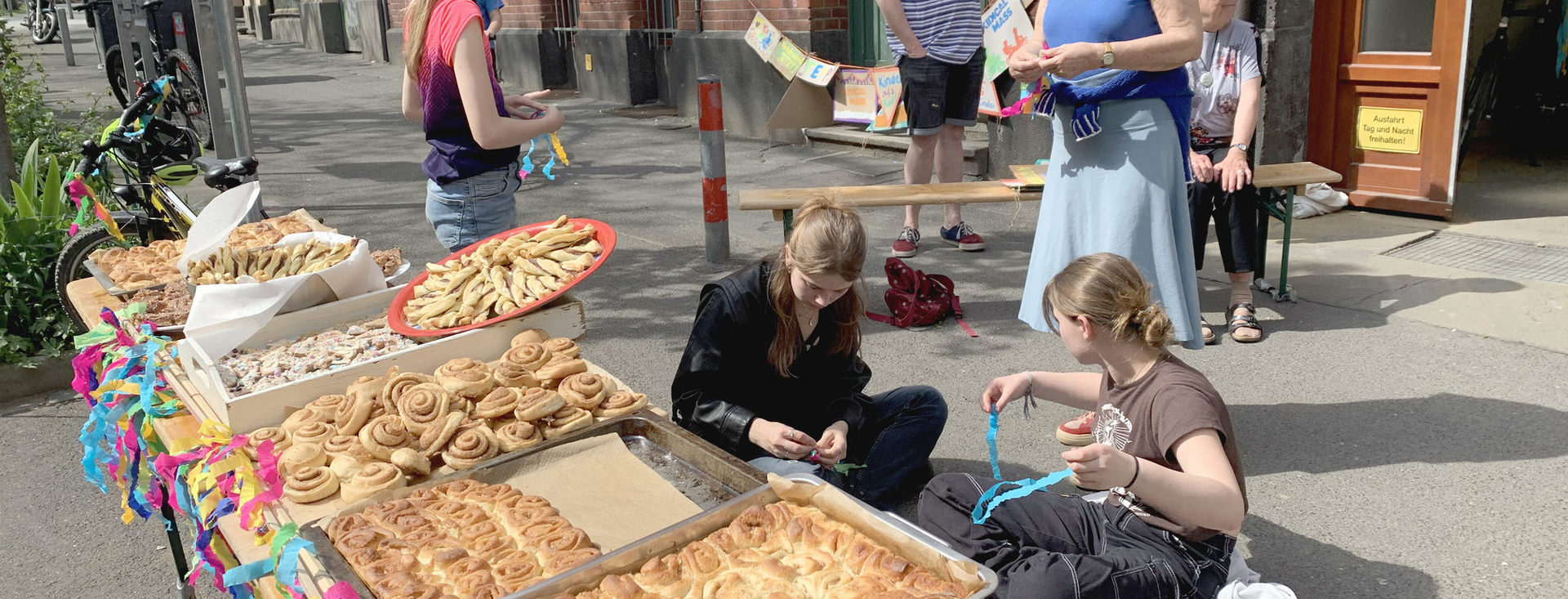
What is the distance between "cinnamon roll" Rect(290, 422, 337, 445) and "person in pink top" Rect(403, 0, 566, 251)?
1169mm

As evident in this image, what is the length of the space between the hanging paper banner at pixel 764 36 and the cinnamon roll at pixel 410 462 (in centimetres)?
846

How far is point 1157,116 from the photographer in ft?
12.3

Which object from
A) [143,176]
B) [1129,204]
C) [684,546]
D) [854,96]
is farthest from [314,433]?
[854,96]

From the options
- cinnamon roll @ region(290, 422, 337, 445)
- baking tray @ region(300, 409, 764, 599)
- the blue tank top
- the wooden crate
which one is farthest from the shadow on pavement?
cinnamon roll @ region(290, 422, 337, 445)

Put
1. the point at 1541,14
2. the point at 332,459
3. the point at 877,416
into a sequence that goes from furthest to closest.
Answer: the point at 1541,14 < the point at 877,416 < the point at 332,459

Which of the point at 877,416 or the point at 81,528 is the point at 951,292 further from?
the point at 81,528

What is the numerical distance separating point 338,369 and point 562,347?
55 centimetres

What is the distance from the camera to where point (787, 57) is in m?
10.4

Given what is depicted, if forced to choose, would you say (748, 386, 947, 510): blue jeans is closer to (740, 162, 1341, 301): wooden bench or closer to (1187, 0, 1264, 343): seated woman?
(740, 162, 1341, 301): wooden bench

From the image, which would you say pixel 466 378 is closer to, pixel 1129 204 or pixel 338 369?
pixel 338 369

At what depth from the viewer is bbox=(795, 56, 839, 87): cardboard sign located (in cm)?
1011

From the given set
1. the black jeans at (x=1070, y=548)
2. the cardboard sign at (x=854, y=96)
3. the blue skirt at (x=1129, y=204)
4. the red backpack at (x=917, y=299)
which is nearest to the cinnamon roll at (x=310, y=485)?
the black jeans at (x=1070, y=548)

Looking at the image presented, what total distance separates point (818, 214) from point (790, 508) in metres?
0.79

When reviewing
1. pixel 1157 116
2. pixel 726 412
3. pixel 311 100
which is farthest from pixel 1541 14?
pixel 311 100
